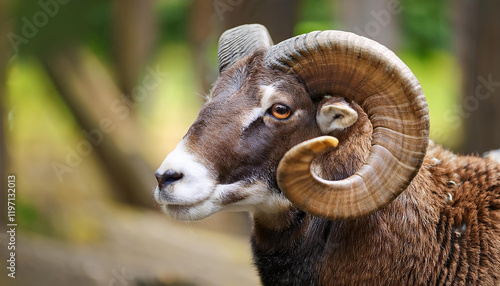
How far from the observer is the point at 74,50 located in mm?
16266

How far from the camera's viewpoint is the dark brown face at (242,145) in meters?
5.27

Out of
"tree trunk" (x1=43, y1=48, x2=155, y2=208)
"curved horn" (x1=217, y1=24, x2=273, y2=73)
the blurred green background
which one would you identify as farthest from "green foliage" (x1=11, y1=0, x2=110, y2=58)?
"curved horn" (x1=217, y1=24, x2=273, y2=73)

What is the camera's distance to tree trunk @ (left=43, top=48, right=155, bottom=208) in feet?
53.6

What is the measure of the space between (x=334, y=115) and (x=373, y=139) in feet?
1.46

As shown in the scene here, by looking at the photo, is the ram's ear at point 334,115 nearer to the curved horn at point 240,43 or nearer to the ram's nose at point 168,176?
the curved horn at point 240,43

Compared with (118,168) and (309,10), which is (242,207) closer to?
(118,168)

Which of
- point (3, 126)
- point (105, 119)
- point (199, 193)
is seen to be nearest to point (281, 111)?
point (199, 193)

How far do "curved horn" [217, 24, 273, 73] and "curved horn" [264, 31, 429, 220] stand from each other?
1.17 m

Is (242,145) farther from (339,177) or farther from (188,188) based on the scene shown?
(339,177)

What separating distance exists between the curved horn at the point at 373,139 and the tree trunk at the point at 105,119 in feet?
39.5

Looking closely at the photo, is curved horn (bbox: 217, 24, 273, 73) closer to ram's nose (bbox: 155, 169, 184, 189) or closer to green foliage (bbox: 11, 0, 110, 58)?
ram's nose (bbox: 155, 169, 184, 189)

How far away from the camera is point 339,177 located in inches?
216

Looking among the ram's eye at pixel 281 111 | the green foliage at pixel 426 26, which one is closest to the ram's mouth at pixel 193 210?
the ram's eye at pixel 281 111

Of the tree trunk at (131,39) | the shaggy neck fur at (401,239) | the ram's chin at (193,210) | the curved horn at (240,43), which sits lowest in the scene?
the tree trunk at (131,39)
